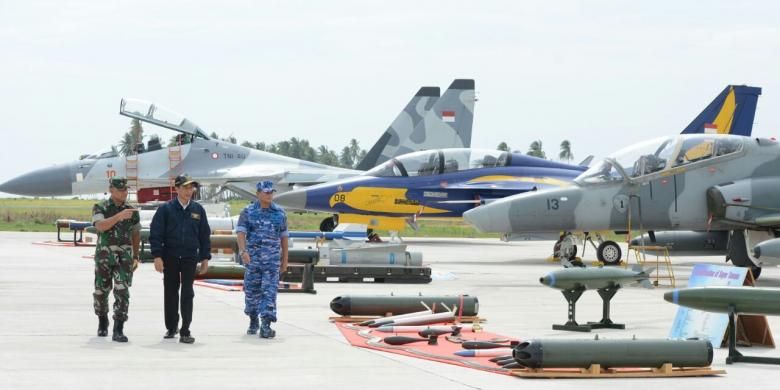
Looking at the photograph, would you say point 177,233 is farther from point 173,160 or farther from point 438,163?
point 173,160

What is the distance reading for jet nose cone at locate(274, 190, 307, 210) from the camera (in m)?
26.6

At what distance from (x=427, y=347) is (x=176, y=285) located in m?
2.50

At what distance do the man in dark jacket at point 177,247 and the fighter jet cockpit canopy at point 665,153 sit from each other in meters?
9.92

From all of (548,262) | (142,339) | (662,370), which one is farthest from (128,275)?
(548,262)

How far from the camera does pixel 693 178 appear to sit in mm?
18781

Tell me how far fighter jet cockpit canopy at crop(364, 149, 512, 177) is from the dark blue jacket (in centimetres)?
1584

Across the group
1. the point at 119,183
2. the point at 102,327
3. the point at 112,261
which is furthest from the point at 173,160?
the point at 102,327

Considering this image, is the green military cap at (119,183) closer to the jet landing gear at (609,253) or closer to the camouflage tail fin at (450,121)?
the jet landing gear at (609,253)

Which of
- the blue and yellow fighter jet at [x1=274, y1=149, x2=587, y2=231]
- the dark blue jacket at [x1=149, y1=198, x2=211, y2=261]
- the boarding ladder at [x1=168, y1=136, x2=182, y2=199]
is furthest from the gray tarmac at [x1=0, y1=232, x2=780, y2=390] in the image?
the boarding ladder at [x1=168, y1=136, x2=182, y2=199]

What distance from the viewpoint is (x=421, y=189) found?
26.5 meters

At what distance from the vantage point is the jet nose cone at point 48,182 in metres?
36.1

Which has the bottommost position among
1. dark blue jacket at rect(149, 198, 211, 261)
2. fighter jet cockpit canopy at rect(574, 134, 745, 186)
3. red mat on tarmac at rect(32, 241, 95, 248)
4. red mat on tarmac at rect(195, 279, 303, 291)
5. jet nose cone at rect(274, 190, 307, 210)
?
red mat on tarmac at rect(195, 279, 303, 291)

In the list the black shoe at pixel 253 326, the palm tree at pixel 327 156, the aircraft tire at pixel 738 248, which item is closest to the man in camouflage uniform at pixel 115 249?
the black shoe at pixel 253 326

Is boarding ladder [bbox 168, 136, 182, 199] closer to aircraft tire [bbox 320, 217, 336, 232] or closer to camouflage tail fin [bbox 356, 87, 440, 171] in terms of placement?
aircraft tire [bbox 320, 217, 336, 232]
